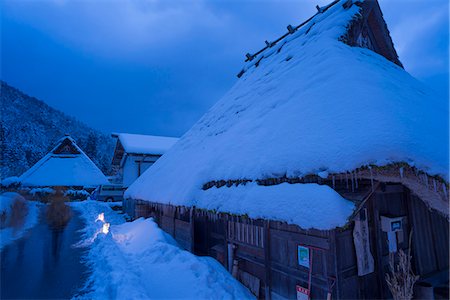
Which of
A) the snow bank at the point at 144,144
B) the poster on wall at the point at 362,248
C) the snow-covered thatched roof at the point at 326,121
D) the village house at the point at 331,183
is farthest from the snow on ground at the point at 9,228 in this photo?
the poster on wall at the point at 362,248

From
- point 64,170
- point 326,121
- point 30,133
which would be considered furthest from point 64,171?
point 30,133

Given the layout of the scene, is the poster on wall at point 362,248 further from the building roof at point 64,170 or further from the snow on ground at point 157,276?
the building roof at point 64,170

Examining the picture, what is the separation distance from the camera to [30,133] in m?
65.7

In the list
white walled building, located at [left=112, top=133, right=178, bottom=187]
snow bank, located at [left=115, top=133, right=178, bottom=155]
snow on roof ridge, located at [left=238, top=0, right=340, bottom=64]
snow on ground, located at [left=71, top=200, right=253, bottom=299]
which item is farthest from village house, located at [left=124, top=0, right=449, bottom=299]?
snow bank, located at [left=115, top=133, right=178, bottom=155]

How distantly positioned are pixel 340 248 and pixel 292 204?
1.20 metres

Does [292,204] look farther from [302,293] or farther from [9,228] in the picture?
[9,228]

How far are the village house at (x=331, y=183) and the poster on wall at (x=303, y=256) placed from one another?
2 cm

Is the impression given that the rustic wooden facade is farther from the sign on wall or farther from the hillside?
the hillside

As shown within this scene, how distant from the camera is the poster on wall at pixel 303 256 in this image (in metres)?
4.30

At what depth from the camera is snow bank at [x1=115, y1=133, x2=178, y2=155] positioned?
23516 millimetres

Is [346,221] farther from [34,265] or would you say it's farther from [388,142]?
[34,265]

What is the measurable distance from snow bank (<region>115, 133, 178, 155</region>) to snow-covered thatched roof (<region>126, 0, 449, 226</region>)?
15.0 metres

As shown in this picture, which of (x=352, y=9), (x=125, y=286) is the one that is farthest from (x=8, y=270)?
(x=352, y=9)

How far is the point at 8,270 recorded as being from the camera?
7418 mm
